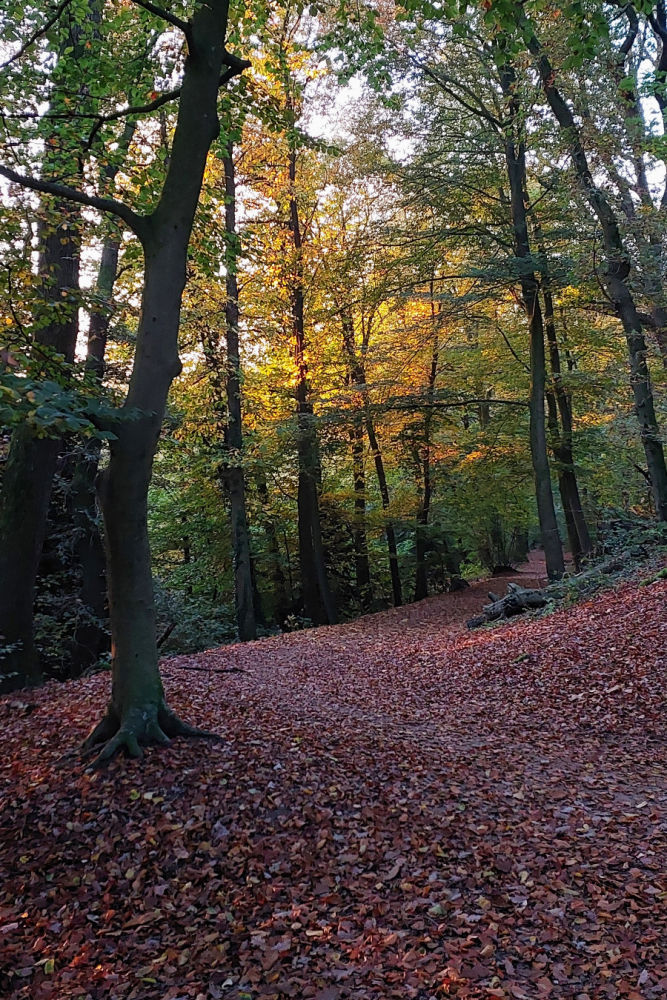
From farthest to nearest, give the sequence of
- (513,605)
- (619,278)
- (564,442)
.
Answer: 1. (564,442)
2. (513,605)
3. (619,278)

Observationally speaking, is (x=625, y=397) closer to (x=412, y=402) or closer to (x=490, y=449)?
(x=490, y=449)

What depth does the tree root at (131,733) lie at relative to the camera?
4.70 metres

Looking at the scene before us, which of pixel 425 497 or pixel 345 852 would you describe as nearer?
pixel 345 852

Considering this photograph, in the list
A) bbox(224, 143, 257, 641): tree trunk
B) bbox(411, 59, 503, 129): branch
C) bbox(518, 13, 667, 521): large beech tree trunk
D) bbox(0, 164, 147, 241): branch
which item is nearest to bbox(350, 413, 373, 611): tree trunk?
bbox(224, 143, 257, 641): tree trunk

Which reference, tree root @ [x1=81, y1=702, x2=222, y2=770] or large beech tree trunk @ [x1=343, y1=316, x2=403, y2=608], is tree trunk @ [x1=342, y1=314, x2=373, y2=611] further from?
tree root @ [x1=81, y1=702, x2=222, y2=770]

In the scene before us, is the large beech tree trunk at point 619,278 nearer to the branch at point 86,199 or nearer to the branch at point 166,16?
the branch at point 166,16

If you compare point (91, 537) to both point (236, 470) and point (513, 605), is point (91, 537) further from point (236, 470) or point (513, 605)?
point (513, 605)

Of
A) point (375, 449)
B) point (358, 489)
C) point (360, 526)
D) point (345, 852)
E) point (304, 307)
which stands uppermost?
point (304, 307)

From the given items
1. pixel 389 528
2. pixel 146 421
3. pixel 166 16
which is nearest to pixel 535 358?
pixel 389 528

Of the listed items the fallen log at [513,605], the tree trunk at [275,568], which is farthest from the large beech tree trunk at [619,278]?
the tree trunk at [275,568]

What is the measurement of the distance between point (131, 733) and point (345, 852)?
6.16 ft

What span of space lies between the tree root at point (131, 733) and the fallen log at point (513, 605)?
27.5 feet

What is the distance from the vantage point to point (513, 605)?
39.5 ft

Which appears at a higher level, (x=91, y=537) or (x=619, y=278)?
(x=619, y=278)
